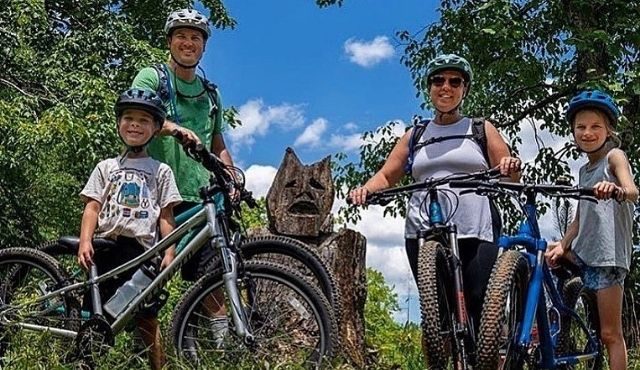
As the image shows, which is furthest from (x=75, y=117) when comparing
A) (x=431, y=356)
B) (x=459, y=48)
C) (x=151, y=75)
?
(x=431, y=356)

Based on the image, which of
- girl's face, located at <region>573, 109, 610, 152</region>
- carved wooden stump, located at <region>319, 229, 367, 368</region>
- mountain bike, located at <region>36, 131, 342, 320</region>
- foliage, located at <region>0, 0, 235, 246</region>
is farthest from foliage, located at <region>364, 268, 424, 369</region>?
foliage, located at <region>0, 0, 235, 246</region>

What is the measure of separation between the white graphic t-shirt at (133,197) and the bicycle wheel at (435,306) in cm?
137

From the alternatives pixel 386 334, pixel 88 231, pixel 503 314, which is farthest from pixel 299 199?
pixel 386 334

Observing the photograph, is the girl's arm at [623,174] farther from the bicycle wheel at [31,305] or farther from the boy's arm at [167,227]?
the bicycle wheel at [31,305]

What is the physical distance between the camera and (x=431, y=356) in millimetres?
3988

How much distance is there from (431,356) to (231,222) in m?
1.27

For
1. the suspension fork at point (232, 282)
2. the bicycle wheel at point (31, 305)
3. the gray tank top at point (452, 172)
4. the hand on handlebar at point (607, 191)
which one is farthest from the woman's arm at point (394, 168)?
the bicycle wheel at point (31, 305)

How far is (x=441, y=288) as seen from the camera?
414 centimetres

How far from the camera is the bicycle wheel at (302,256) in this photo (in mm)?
4594

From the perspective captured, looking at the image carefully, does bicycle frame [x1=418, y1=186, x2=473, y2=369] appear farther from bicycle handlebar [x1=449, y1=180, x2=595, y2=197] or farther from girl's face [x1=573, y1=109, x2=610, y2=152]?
girl's face [x1=573, y1=109, x2=610, y2=152]

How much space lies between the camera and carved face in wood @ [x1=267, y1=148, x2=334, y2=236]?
242 inches

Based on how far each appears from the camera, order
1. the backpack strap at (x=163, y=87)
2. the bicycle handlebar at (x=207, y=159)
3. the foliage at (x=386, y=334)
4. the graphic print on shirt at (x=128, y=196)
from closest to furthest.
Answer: the bicycle handlebar at (x=207, y=159) → the graphic print on shirt at (x=128, y=196) → the backpack strap at (x=163, y=87) → the foliage at (x=386, y=334)

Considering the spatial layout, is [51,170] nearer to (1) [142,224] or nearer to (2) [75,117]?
(2) [75,117]

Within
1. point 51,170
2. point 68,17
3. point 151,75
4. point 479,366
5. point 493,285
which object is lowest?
point 479,366
